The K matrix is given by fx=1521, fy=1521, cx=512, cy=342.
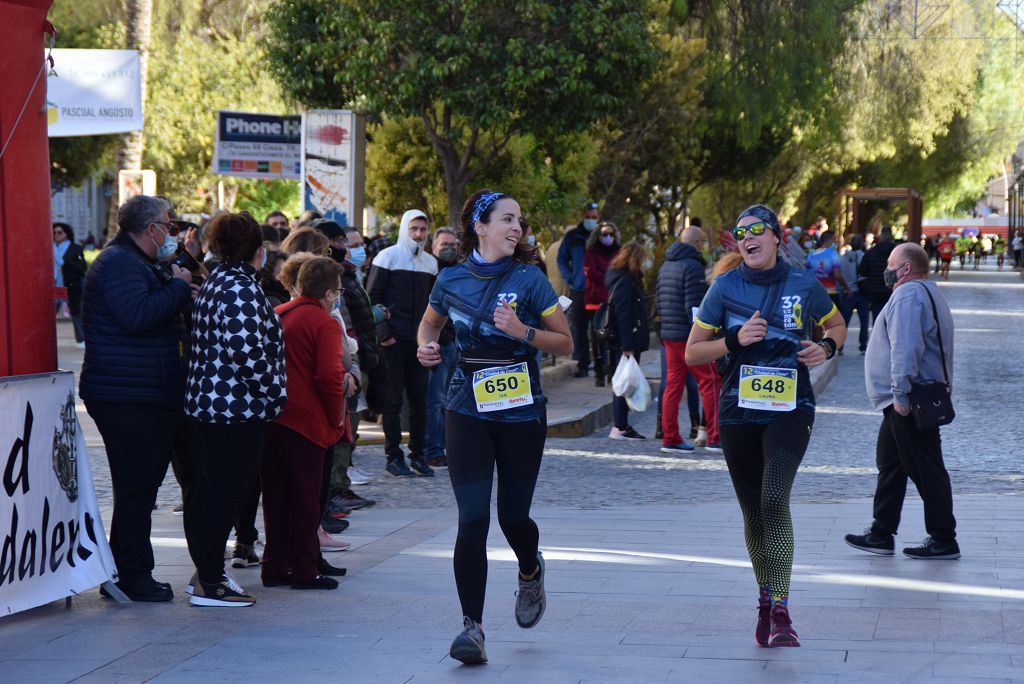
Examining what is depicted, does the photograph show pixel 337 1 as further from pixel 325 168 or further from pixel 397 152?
pixel 325 168

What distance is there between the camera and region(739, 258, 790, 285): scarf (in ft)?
19.9

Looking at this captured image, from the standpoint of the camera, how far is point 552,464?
39.0 ft

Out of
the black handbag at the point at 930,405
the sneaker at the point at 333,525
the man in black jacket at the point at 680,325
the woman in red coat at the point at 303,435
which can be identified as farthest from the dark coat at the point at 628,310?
the woman in red coat at the point at 303,435

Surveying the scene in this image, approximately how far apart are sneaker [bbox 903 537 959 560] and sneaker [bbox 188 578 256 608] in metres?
3.43

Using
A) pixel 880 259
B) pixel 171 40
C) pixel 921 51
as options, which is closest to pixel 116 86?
pixel 880 259

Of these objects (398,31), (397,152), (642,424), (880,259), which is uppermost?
(398,31)

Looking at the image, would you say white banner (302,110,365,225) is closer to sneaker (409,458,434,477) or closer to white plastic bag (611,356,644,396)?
white plastic bag (611,356,644,396)

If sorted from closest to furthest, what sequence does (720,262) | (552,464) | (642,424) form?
(720,262) < (552,464) < (642,424)

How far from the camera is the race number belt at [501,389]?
569 centimetres

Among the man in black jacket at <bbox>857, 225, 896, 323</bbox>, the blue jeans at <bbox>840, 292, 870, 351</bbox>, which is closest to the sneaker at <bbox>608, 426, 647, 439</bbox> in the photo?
the blue jeans at <bbox>840, 292, 870, 351</bbox>

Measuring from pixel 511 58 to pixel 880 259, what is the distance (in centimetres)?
658

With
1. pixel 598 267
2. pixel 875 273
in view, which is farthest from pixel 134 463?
Answer: pixel 875 273

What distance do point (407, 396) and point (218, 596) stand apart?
15.1 ft

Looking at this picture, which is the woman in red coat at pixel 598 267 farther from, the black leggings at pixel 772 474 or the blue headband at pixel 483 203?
the blue headband at pixel 483 203
